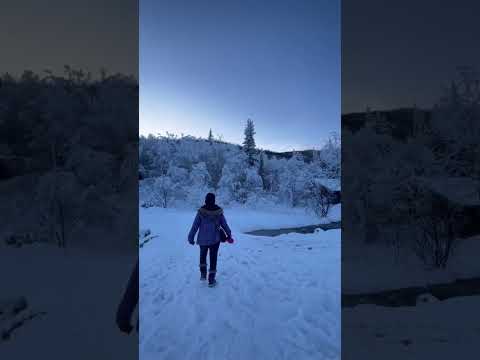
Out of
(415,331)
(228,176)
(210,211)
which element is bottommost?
(415,331)

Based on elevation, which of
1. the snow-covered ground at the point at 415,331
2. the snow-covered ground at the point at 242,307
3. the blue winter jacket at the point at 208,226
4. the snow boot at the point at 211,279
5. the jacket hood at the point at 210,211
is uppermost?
the jacket hood at the point at 210,211

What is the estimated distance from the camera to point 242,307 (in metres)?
3.10

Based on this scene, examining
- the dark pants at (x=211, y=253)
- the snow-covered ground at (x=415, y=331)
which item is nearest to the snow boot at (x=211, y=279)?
the dark pants at (x=211, y=253)

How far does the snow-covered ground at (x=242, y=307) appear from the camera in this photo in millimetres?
2396

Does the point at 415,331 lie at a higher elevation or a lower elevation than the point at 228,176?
lower

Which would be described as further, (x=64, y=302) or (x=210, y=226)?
(x=210, y=226)

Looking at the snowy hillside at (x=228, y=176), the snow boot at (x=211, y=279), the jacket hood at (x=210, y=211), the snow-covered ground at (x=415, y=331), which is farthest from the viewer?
the snowy hillside at (x=228, y=176)

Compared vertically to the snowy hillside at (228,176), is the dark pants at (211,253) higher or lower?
lower

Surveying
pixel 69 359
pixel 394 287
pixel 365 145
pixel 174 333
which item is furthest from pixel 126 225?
pixel 394 287

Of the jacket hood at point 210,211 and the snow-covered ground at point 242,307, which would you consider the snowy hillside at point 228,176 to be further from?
the jacket hood at point 210,211

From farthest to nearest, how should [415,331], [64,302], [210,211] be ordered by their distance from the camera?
[210,211] < [415,331] < [64,302]

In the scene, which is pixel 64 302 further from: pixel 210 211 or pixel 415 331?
pixel 415 331

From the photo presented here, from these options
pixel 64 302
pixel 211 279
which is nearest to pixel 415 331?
pixel 64 302

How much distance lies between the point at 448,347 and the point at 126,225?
2224 millimetres
